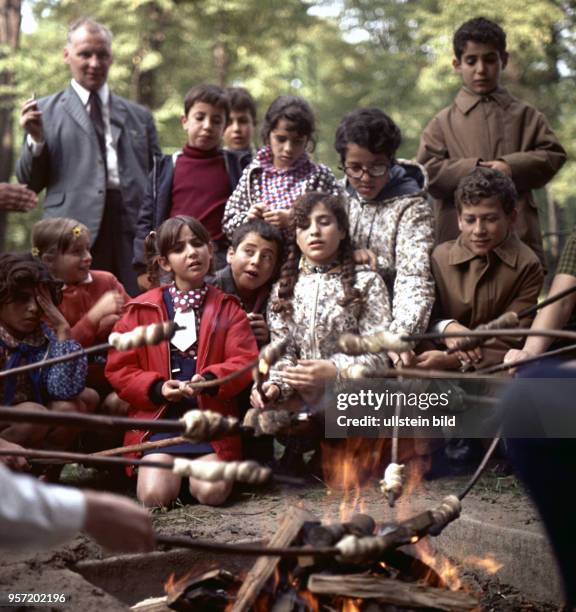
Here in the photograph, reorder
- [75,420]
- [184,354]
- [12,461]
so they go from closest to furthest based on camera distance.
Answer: [75,420] < [12,461] < [184,354]

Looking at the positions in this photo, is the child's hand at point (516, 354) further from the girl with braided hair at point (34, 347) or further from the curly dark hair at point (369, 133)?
the girl with braided hair at point (34, 347)

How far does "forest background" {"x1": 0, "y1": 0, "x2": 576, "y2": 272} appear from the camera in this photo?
1368cm

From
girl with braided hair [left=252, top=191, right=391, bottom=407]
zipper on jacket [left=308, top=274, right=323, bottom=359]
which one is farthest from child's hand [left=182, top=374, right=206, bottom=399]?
zipper on jacket [left=308, top=274, right=323, bottom=359]

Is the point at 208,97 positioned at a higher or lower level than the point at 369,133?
higher

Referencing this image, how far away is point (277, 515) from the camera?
4.20 m

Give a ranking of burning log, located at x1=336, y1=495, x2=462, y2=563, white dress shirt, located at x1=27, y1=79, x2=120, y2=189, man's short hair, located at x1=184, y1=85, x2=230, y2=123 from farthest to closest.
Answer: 1. white dress shirt, located at x1=27, y1=79, x2=120, y2=189
2. man's short hair, located at x1=184, y1=85, x2=230, y2=123
3. burning log, located at x1=336, y1=495, x2=462, y2=563

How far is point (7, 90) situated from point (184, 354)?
10178mm

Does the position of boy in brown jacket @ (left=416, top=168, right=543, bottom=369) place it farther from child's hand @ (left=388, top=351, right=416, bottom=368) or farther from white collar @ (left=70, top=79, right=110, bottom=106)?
white collar @ (left=70, top=79, right=110, bottom=106)

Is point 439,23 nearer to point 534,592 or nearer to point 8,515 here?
point 534,592

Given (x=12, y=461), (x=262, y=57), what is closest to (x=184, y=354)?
(x=12, y=461)

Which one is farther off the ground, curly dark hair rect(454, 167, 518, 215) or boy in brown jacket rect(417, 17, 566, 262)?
boy in brown jacket rect(417, 17, 566, 262)

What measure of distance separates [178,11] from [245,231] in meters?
11.5

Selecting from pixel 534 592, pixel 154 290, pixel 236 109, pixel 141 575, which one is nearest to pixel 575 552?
pixel 534 592

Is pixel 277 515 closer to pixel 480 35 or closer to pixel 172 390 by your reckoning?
pixel 172 390
